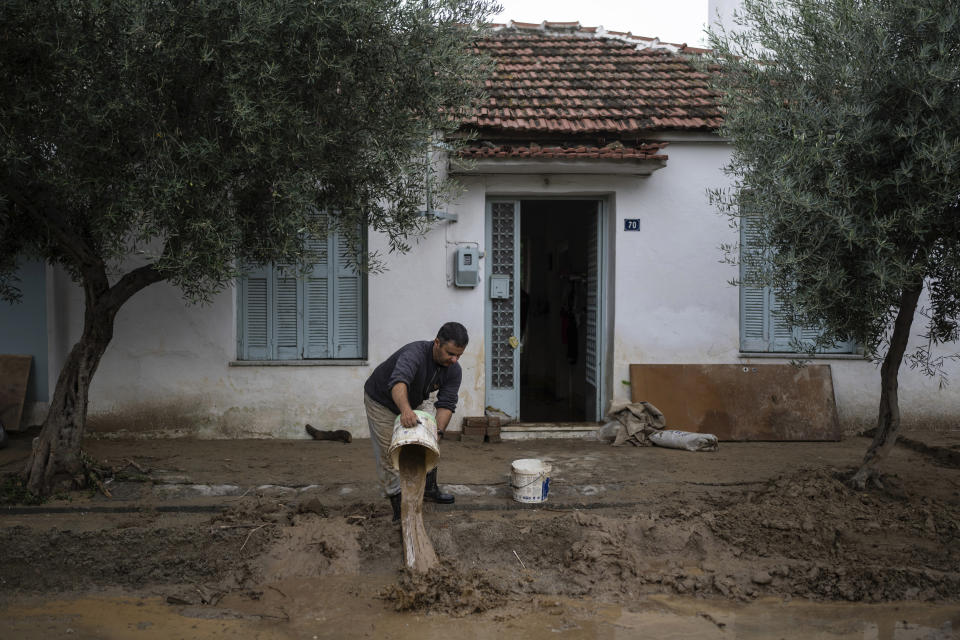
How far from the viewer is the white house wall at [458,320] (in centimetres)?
862

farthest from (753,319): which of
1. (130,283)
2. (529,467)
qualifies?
(130,283)

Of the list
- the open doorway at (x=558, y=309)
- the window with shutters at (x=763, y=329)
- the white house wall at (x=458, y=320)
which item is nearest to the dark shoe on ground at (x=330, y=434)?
the white house wall at (x=458, y=320)

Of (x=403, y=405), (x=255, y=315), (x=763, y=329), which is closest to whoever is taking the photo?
(x=403, y=405)

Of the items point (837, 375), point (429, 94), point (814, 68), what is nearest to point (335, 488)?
point (429, 94)

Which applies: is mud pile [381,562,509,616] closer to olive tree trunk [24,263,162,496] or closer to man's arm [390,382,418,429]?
man's arm [390,382,418,429]

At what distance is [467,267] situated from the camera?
28.7ft

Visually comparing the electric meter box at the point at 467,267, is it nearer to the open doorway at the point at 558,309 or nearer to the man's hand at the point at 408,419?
the open doorway at the point at 558,309

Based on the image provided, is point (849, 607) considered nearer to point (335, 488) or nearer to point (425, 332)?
point (335, 488)

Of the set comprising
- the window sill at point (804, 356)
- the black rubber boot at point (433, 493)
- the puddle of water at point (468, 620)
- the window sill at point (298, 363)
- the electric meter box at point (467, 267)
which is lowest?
the puddle of water at point (468, 620)

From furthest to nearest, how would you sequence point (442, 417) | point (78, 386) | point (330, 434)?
point (330, 434) < point (78, 386) < point (442, 417)

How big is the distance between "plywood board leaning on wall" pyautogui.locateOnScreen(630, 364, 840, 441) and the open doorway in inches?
38.6

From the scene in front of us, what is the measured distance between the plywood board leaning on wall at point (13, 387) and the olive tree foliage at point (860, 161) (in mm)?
8111

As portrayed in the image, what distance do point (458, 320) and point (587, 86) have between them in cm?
362

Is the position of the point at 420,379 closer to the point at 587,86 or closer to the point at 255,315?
the point at 255,315
